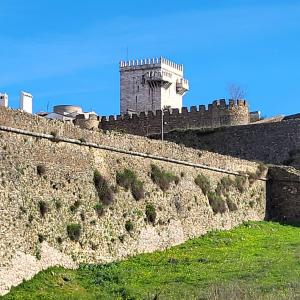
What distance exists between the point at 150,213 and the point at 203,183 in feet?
17.7

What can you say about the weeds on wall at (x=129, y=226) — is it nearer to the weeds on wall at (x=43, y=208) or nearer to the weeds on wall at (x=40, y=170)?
the weeds on wall at (x=43, y=208)


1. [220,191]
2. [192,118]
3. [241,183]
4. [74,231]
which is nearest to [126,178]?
[74,231]

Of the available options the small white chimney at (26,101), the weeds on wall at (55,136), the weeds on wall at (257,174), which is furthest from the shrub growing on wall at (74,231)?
the weeds on wall at (257,174)

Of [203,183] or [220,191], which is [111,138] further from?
[220,191]

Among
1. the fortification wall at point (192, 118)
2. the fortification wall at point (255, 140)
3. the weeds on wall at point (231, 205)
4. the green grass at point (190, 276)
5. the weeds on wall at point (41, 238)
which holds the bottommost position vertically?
the green grass at point (190, 276)

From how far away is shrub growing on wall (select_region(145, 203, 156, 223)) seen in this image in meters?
27.9

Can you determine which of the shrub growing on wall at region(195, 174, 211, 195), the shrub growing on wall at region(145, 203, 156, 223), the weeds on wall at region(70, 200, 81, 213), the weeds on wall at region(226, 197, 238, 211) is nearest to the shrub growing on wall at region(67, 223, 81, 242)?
the weeds on wall at region(70, 200, 81, 213)

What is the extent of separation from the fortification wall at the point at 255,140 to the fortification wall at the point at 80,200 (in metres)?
11.8

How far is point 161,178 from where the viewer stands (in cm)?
2952

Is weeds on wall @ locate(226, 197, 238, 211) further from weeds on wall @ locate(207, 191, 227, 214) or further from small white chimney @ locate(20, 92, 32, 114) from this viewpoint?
small white chimney @ locate(20, 92, 32, 114)

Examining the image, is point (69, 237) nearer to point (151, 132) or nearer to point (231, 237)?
point (231, 237)

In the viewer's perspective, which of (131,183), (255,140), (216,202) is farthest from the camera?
(255,140)

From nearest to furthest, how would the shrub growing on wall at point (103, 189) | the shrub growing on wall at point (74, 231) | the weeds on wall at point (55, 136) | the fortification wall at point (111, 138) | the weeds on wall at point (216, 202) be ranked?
the fortification wall at point (111, 138) < the shrub growing on wall at point (74, 231) < the weeds on wall at point (55, 136) < the shrub growing on wall at point (103, 189) < the weeds on wall at point (216, 202)

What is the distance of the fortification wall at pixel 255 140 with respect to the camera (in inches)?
1725
